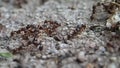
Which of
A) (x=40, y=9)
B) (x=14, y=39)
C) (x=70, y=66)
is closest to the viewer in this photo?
(x=70, y=66)

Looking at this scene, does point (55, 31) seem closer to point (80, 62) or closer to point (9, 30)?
point (9, 30)

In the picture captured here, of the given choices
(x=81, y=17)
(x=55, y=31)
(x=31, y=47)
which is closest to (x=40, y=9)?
(x=81, y=17)

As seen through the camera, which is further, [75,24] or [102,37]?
[75,24]

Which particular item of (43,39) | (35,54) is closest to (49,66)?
(35,54)

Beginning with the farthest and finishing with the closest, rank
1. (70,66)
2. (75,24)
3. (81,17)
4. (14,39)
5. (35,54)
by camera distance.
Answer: (81,17) < (75,24) < (14,39) < (35,54) < (70,66)

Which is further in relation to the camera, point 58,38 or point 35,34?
point 35,34

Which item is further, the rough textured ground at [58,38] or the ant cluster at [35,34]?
the ant cluster at [35,34]

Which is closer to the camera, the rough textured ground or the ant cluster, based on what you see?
the rough textured ground
